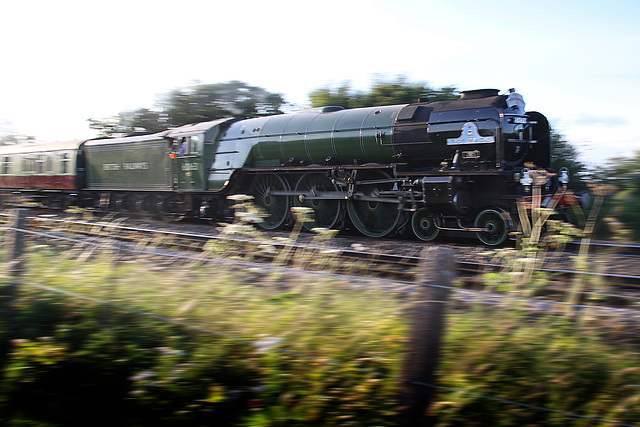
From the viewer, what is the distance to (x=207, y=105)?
78.3 feet

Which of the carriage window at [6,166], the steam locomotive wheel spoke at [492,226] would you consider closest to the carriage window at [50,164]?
the carriage window at [6,166]

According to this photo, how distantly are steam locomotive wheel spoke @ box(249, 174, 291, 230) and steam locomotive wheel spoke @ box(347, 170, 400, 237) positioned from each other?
1.86 m

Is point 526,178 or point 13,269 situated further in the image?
point 526,178

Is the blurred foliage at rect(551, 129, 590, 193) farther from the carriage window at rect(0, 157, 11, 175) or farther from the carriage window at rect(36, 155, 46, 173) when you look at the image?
the carriage window at rect(0, 157, 11, 175)

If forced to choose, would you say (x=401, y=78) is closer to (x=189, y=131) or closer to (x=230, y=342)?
(x=189, y=131)

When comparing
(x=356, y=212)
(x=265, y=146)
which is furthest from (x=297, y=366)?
(x=265, y=146)

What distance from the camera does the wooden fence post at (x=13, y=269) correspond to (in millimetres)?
3344

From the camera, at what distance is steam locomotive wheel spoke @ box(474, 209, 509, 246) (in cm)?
913

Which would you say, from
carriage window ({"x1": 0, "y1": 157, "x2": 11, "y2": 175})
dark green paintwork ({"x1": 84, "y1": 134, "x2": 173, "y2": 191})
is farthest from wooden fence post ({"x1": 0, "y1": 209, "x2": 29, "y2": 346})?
carriage window ({"x1": 0, "y1": 157, "x2": 11, "y2": 175})

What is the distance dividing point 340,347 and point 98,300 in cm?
179

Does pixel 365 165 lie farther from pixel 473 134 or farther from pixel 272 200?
pixel 272 200

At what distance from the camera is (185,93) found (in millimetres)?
24625

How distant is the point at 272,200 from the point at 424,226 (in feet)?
13.6

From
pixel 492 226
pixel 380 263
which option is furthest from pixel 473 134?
pixel 380 263
